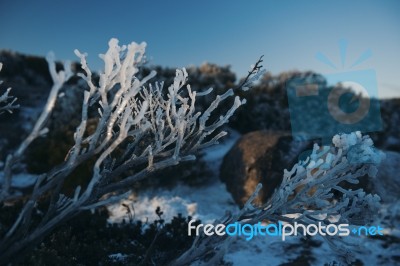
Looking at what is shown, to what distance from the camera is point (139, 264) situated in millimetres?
3240

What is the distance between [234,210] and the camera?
19.6ft

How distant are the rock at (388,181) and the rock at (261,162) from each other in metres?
1.35

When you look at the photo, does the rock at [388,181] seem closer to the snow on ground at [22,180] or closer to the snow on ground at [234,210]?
the snow on ground at [234,210]

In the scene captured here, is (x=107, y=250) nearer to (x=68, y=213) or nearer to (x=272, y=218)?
(x=68, y=213)

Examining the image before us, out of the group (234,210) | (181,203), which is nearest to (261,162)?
(234,210)

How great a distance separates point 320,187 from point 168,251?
6.58 feet

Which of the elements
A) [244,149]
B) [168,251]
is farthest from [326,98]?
[168,251]

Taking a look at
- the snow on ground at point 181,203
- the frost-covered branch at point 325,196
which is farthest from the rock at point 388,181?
the frost-covered branch at point 325,196

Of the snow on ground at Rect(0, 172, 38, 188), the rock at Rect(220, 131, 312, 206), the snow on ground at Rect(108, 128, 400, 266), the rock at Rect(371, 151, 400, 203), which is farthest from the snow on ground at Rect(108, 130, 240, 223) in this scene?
the snow on ground at Rect(0, 172, 38, 188)

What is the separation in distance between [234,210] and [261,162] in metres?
1.02

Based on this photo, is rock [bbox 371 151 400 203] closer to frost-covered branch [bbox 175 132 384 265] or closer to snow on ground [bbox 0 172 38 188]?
frost-covered branch [bbox 175 132 384 265]

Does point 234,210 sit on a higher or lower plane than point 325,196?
lower

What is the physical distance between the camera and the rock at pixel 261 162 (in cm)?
607
